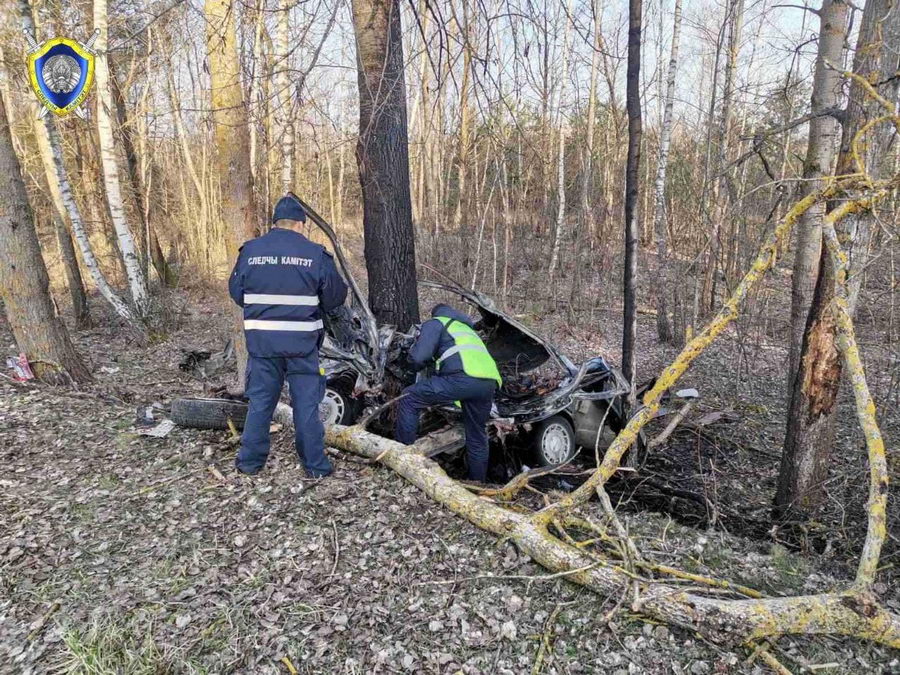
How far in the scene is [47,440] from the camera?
439cm

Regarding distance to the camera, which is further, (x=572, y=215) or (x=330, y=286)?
(x=572, y=215)

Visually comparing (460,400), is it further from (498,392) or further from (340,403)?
(340,403)

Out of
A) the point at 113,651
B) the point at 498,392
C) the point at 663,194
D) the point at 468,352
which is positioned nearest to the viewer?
the point at 113,651

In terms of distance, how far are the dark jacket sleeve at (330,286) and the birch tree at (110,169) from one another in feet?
21.5

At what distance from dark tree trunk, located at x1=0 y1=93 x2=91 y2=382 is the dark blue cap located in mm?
3360

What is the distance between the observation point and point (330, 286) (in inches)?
154

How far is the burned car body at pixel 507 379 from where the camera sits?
5.07 metres

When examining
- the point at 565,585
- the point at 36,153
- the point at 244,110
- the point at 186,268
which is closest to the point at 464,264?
the point at 186,268

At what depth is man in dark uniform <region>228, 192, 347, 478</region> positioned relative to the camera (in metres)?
3.76

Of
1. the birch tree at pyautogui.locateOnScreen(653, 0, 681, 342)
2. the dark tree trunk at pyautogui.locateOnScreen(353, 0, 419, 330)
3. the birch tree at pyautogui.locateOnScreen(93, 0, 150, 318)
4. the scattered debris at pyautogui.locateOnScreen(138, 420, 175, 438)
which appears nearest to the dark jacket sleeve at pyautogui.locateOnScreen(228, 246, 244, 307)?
the scattered debris at pyautogui.locateOnScreen(138, 420, 175, 438)

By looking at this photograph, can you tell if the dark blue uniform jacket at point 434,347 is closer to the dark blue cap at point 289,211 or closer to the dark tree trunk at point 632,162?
the dark blue cap at point 289,211

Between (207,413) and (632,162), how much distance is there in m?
4.49

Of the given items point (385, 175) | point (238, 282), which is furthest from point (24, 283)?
point (385, 175)

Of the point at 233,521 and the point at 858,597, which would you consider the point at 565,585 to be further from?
the point at 233,521
